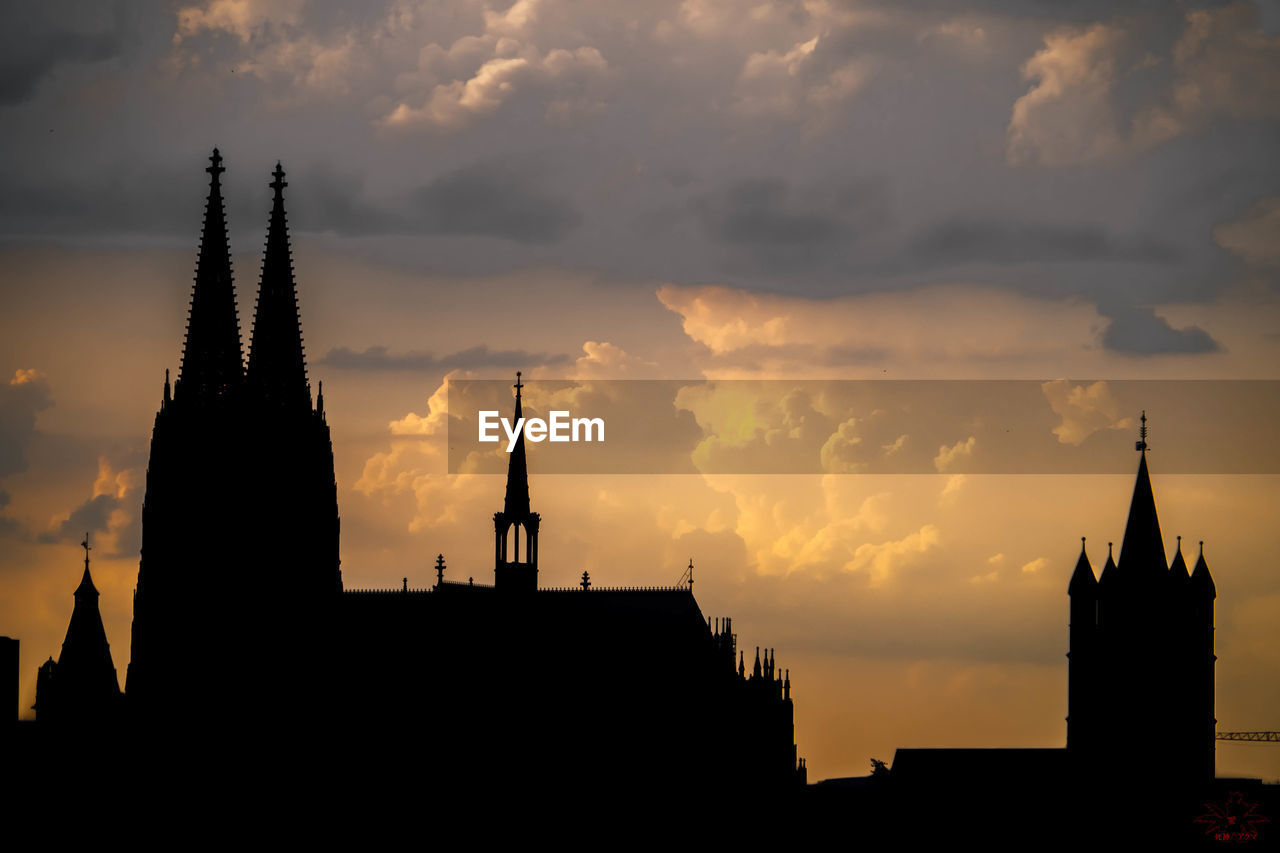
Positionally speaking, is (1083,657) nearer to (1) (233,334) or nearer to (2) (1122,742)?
(2) (1122,742)

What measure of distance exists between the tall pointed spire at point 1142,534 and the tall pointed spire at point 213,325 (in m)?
51.1

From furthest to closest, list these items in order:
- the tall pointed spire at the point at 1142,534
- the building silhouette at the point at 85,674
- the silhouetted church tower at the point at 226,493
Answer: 1. the tall pointed spire at the point at 1142,534
2. the building silhouette at the point at 85,674
3. the silhouetted church tower at the point at 226,493

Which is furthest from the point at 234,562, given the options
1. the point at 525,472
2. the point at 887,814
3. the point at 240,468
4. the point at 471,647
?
the point at 887,814

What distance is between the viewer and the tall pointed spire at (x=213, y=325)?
398 ft

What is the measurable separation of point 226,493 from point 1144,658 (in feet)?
180

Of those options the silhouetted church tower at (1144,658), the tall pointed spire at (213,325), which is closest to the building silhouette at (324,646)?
the tall pointed spire at (213,325)

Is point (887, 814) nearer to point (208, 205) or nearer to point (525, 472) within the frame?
point (525, 472)

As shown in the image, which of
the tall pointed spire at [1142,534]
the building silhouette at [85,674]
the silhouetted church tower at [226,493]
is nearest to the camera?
the silhouetted church tower at [226,493]

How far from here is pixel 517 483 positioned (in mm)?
127438

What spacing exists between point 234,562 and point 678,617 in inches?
1258

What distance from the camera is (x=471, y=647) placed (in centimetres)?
14875

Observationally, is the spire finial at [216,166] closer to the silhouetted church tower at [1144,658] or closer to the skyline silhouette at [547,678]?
the skyline silhouette at [547,678]

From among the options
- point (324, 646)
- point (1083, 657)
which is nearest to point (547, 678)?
point (324, 646)

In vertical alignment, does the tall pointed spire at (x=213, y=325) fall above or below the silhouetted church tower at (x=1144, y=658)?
above
